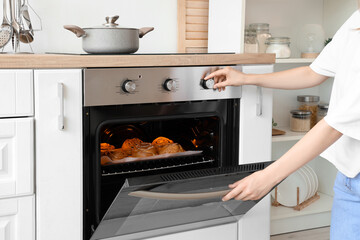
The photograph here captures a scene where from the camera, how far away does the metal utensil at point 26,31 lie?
188cm

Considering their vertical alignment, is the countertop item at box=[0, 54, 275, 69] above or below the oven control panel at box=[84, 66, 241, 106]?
above

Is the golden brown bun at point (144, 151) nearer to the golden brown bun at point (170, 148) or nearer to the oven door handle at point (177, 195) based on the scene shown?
the golden brown bun at point (170, 148)

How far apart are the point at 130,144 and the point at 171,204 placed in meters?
0.31

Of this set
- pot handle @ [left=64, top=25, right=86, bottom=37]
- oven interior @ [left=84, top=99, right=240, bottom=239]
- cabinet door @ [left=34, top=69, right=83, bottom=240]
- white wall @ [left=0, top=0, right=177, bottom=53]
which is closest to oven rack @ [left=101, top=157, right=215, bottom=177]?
oven interior @ [left=84, top=99, right=240, bottom=239]

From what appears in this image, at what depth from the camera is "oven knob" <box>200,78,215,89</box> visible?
68.8 inches

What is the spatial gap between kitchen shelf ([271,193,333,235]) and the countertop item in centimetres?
103

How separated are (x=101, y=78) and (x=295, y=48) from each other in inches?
57.2

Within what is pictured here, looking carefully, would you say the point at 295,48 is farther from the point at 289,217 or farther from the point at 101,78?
the point at 101,78

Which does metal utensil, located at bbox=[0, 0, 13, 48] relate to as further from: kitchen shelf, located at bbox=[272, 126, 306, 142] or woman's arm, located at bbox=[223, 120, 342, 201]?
kitchen shelf, located at bbox=[272, 126, 306, 142]

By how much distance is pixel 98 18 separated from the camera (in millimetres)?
2189

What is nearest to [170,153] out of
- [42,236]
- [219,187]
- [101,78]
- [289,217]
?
[219,187]

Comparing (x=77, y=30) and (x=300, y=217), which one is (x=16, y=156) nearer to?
(x=77, y=30)

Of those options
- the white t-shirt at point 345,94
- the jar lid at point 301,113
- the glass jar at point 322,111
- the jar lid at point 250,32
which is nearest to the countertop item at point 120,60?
the white t-shirt at point 345,94

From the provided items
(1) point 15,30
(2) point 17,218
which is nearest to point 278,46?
(1) point 15,30
